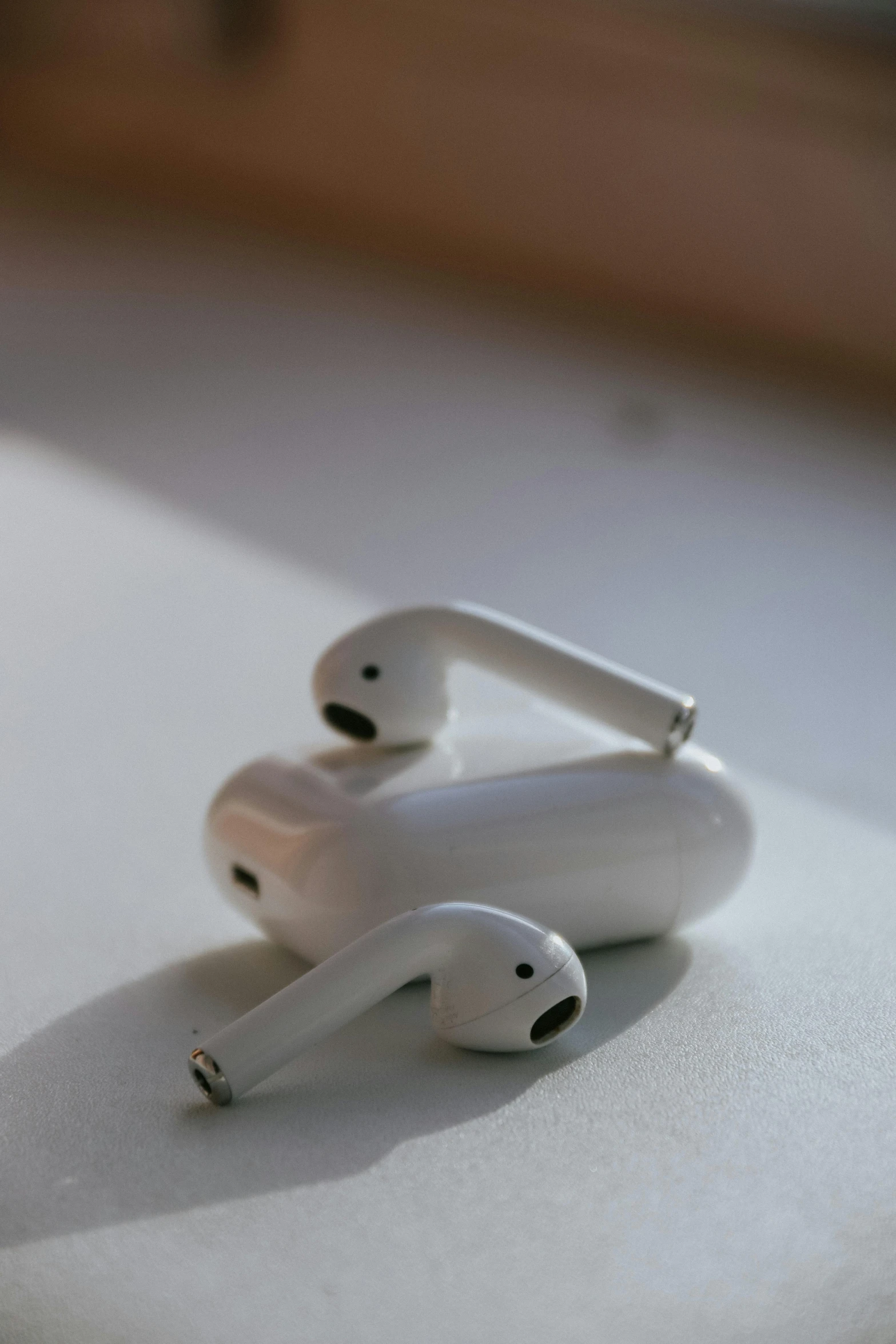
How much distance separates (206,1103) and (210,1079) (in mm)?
20

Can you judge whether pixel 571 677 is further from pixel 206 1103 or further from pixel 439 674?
pixel 206 1103

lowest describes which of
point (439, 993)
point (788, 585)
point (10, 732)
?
point (10, 732)

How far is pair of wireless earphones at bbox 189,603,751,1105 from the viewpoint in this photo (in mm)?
792

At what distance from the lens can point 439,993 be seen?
32.1 inches

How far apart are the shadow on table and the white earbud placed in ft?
0.49

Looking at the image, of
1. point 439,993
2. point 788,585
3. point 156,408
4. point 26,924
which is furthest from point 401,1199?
point 156,408

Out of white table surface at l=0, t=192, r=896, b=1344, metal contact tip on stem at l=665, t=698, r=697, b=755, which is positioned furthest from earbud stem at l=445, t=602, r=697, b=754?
white table surface at l=0, t=192, r=896, b=1344

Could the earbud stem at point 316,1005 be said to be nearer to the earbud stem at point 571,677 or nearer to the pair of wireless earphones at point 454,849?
the pair of wireless earphones at point 454,849

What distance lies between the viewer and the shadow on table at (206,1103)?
2.32 ft

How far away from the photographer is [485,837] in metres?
0.88

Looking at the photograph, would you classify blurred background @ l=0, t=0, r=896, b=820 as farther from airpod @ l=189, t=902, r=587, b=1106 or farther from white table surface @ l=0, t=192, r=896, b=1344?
airpod @ l=189, t=902, r=587, b=1106

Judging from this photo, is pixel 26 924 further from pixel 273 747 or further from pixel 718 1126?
pixel 718 1126

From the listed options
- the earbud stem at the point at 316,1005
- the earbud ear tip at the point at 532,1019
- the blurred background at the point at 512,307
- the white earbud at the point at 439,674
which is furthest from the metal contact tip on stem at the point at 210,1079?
the blurred background at the point at 512,307

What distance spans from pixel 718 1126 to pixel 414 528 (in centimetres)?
119
